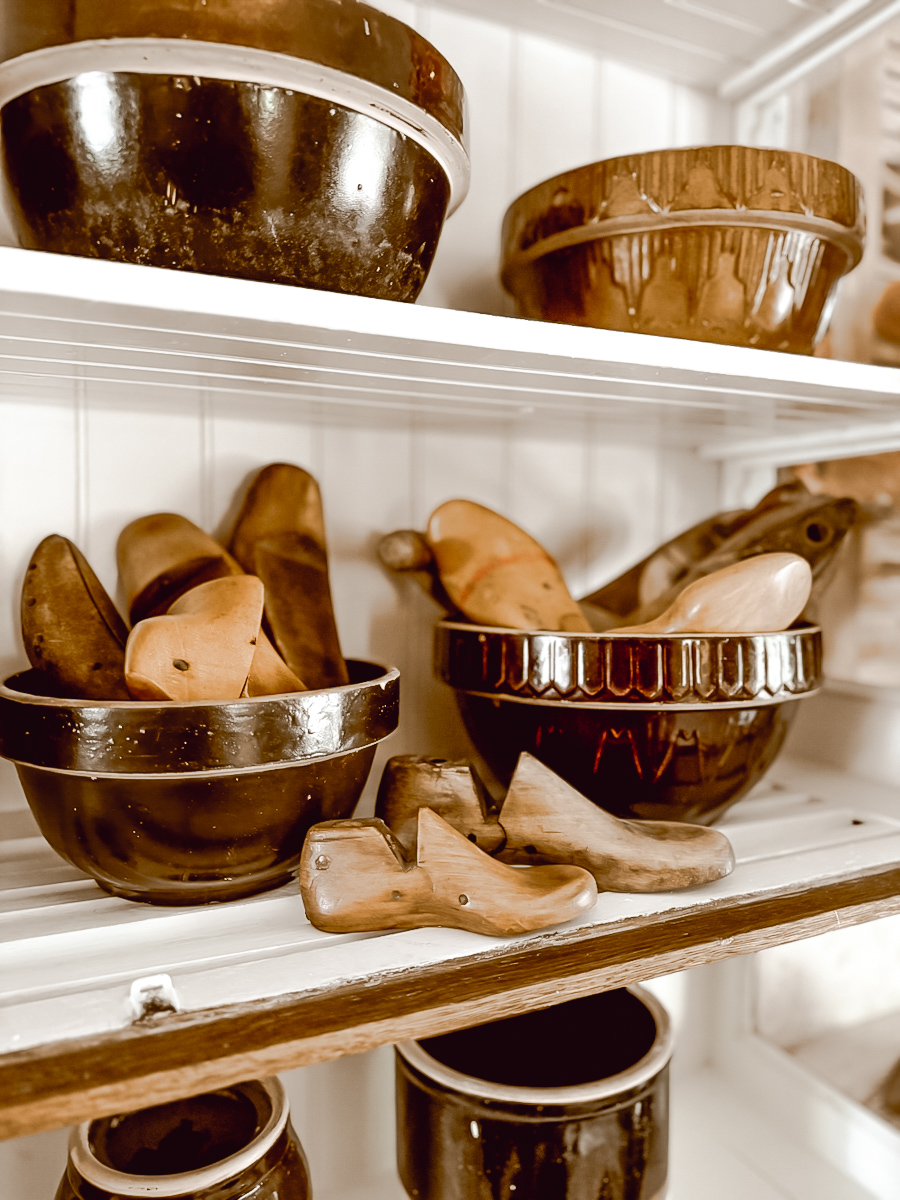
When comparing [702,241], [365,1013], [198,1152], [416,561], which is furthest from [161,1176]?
[702,241]

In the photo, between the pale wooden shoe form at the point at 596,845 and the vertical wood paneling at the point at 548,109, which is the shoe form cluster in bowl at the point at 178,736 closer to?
the pale wooden shoe form at the point at 596,845

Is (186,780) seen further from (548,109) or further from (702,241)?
(548,109)

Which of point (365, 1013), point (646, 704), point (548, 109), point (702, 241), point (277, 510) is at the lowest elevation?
point (365, 1013)

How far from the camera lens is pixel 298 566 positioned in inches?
24.7

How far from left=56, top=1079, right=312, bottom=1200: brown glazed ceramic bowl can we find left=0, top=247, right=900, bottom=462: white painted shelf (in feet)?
1.53

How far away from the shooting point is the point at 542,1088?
1.87ft

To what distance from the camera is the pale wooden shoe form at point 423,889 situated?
1.49 feet

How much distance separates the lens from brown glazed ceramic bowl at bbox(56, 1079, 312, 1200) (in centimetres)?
48

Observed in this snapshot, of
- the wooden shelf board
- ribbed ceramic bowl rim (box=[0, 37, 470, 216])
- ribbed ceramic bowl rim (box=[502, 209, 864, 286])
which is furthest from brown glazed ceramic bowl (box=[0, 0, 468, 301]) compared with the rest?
the wooden shelf board

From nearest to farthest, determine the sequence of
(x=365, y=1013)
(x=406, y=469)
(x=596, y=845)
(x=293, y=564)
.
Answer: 1. (x=365, y=1013)
2. (x=596, y=845)
3. (x=293, y=564)
4. (x=406, y=469)

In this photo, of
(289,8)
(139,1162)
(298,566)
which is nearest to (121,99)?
(289,8)

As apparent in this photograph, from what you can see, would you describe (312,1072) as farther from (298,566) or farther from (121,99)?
(121,99)

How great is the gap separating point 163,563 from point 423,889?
0.97ft

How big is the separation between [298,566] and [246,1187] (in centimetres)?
39
